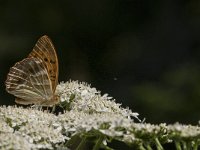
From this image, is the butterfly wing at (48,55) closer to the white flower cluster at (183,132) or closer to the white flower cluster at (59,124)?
the white flower cluster at (59,124)

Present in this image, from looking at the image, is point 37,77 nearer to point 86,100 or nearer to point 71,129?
point 86,100

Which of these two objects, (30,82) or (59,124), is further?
(30,82)

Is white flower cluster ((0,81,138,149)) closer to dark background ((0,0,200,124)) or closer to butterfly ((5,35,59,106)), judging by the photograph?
butterfly ((5,35,59,106))

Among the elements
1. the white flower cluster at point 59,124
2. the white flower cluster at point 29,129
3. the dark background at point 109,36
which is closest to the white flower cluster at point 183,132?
the white flower cluster at point 59,124

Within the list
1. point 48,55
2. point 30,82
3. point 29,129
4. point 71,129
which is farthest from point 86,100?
point 29,129

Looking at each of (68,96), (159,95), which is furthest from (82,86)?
(159,95)

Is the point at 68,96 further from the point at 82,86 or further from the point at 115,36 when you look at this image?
the point at 115,36
